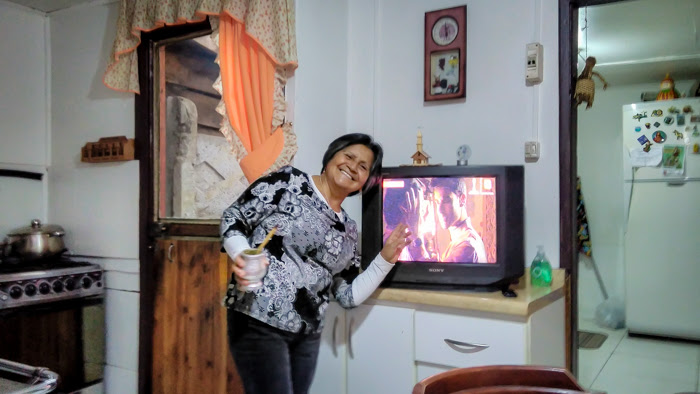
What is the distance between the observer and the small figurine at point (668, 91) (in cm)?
379

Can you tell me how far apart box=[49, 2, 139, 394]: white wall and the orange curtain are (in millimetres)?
770

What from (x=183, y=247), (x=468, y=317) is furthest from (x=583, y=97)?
(x=183, y=247)

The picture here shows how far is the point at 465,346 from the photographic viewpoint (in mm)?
1640

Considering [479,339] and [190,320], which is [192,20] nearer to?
[190,320]

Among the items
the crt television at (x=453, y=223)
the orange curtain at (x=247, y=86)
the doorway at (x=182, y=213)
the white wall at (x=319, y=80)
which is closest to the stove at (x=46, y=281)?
the doorway at (x=182, y=213)

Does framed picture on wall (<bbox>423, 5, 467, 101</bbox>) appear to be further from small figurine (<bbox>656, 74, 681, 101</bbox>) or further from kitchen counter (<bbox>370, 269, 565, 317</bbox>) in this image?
small figurine (<bbox>656, 74, 681, 101</bbox>)

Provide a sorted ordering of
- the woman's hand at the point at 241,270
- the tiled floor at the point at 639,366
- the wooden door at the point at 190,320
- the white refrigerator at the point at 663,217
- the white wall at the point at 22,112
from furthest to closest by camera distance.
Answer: the white refrigerator at the point at 663,217 < the tiled floor at the point at 639,366 < the white wall at the point at 22,112 < the wooden door at the point at 190,320 < the woman's hand at the point at 241,270

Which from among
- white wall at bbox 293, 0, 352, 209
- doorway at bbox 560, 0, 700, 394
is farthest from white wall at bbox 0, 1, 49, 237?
doorway at bbox 560, 0, 700, 394

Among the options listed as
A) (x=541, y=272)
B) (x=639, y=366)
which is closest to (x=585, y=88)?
(x=541, y=272)

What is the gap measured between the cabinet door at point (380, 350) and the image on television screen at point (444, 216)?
22 centimetres

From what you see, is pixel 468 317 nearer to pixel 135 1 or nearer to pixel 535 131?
pixel 535 131

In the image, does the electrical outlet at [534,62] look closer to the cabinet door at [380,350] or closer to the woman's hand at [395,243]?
the woman's hand at [395,243]

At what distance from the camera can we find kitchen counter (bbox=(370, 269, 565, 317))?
156 centimetres

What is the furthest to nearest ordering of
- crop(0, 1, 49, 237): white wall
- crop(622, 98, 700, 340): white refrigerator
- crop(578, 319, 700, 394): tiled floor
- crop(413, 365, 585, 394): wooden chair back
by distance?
crop(622, 98, 700, 340): white refrigerator < crop(578, 319, 700, 394): tiled floor < crop(0, 1, 49, 237): white wall < crop(413, 365, 585, 394): wooden chair back
